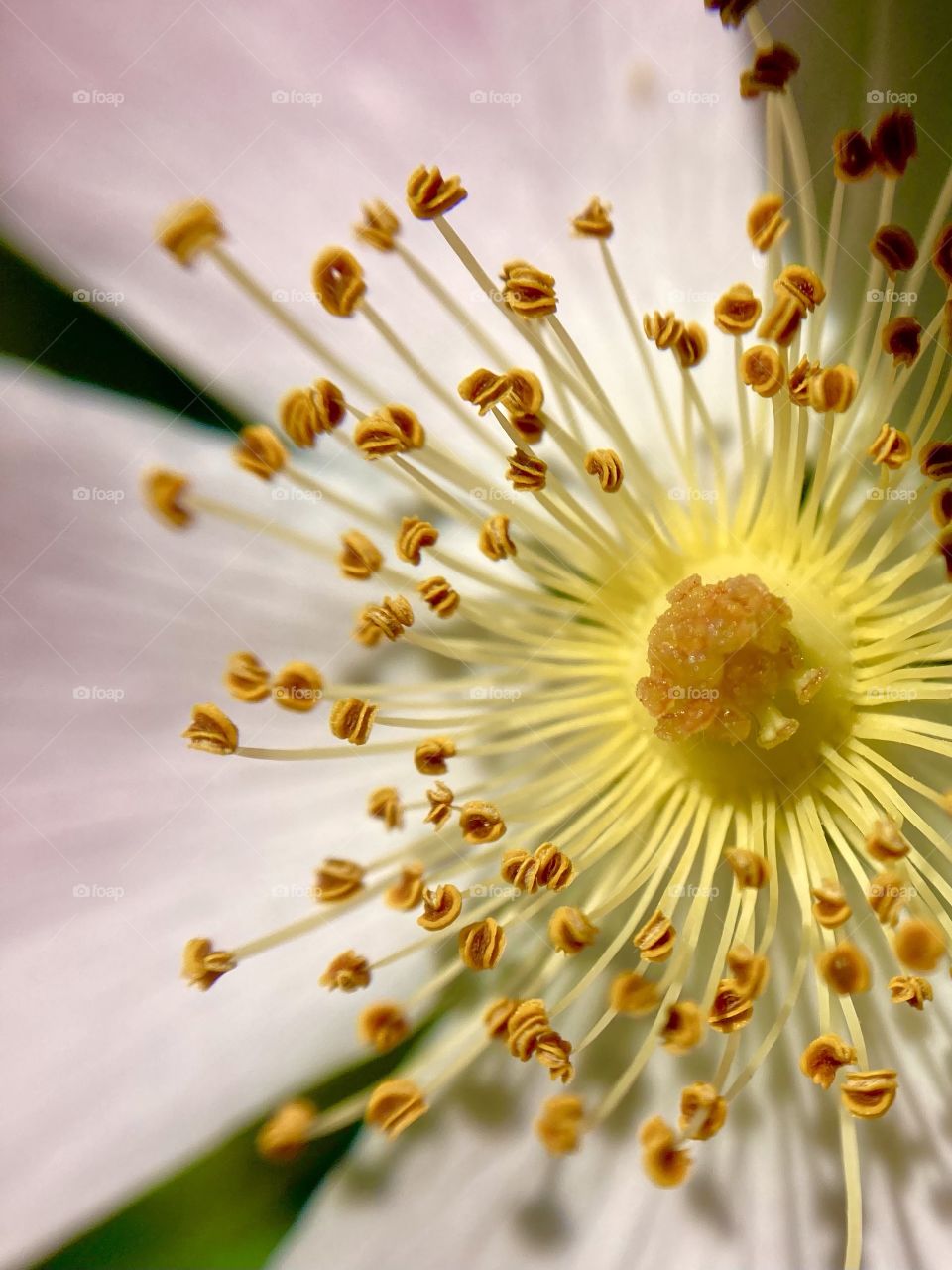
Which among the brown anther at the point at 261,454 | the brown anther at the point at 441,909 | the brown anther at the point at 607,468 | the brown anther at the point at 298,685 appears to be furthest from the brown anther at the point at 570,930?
the brown anther at the point at 261,454

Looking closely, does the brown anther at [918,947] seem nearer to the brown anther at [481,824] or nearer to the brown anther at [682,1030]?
the brown anther at [682,1030]

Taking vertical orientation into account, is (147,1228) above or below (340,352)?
below

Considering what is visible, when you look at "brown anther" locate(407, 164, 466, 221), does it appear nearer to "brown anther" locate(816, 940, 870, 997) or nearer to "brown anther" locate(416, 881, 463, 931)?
"brown anther" locate(416, 881, 463, 931)

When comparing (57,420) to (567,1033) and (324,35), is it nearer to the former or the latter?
(324,35)

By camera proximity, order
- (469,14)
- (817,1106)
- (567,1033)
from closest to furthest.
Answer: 1. (817,1106)
2. (567,1033)
3. (469,14)

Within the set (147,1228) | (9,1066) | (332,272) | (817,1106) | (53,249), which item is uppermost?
(53,249)

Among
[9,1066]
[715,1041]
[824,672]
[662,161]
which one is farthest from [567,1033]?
[662,161]

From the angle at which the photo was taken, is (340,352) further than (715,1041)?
Yes

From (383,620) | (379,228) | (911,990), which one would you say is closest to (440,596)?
(383,620)
